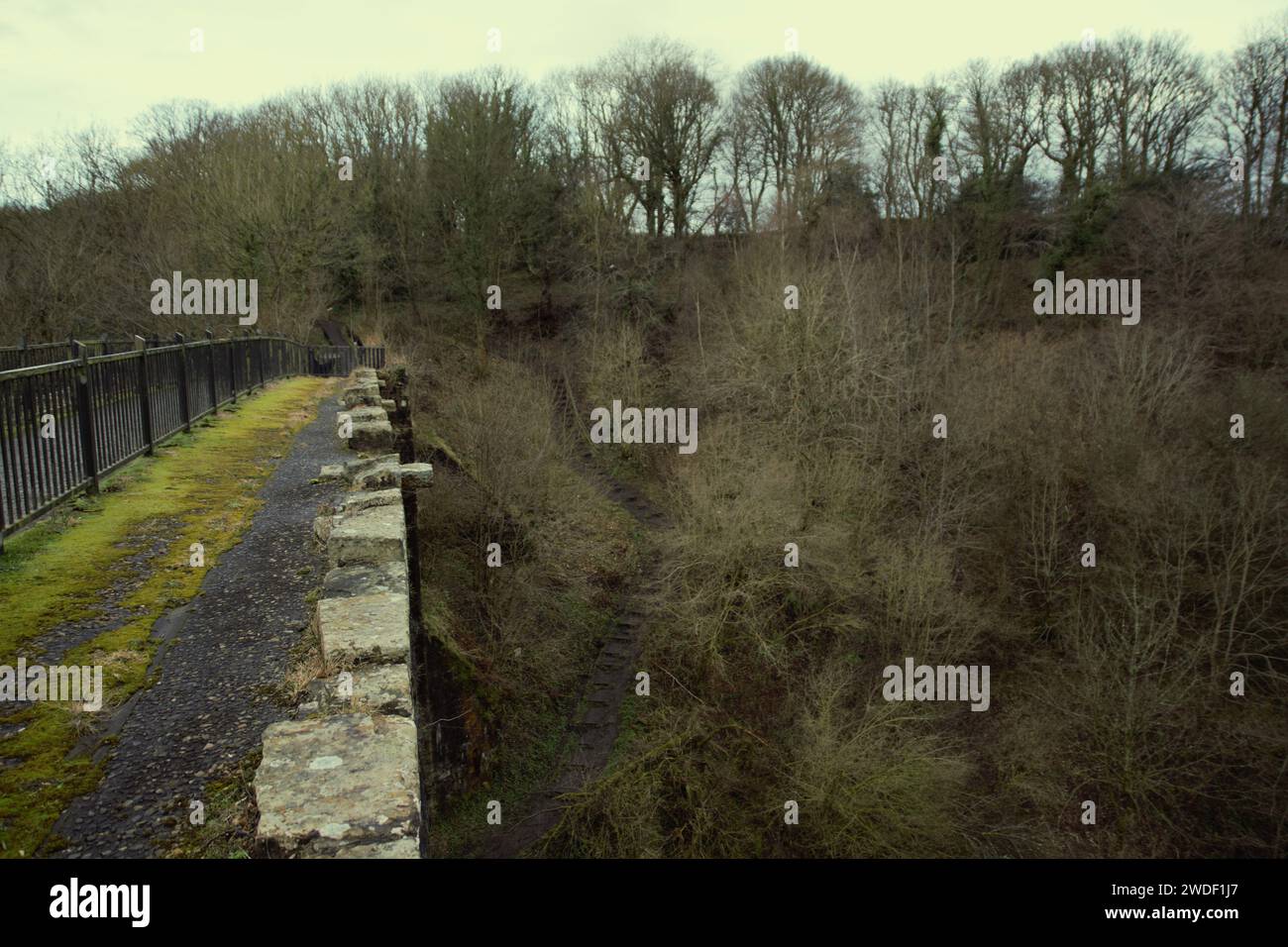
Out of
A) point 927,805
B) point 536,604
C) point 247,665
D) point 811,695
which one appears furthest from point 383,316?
point 247,665

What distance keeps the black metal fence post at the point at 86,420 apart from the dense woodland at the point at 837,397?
7.44 meters

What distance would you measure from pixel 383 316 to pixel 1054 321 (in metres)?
30.2

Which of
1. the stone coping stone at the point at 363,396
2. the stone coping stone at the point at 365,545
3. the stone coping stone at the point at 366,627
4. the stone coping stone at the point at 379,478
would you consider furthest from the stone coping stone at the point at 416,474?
the stone coping stone at the point at 363,396

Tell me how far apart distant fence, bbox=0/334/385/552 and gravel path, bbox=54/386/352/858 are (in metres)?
1.68

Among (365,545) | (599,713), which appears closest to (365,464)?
(365,545)

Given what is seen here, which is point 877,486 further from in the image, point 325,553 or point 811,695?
point 325,553

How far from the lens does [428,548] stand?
18578mm

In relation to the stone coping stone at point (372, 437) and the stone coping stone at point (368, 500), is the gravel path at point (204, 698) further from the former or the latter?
the stone coping stone at point (372, 437)

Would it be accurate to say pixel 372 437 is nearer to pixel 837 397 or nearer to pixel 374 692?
pixel 374 692

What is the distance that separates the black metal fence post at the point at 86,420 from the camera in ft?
25.2

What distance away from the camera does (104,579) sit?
5734 millimetres

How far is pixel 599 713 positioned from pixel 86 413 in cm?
1357
